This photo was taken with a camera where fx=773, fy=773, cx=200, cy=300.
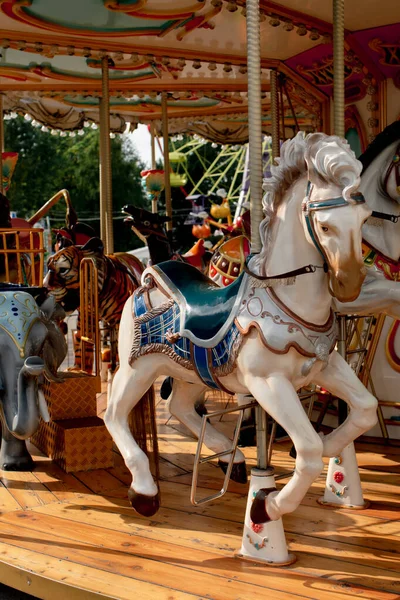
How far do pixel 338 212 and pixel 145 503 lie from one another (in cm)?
168

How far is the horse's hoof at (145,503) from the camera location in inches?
142

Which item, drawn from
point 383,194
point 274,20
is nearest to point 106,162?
point 274,20

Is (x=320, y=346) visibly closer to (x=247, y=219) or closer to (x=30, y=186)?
(x=247, y=219)

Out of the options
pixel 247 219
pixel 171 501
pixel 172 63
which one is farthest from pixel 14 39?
pixel 171 501

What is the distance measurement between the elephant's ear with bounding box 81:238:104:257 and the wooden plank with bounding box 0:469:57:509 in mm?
2049

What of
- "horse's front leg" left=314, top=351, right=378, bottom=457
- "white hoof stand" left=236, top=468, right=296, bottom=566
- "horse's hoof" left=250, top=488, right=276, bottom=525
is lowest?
"white hoof stand" left=236, top=468, right=296, bottom=566

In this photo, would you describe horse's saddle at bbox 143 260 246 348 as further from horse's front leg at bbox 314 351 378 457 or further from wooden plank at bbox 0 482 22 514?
wooden plank at bbox 0 482 22 514

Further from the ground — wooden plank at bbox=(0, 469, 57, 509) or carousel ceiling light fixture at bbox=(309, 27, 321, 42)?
carousel ceiling light fixture at bbox=(309, 27, 321, 42)

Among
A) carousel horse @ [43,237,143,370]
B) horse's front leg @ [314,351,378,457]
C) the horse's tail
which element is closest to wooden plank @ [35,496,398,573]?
the horse's tail

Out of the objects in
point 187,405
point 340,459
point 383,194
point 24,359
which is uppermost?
point 383,194

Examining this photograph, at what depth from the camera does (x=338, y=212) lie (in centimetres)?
283

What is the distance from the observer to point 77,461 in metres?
4.71

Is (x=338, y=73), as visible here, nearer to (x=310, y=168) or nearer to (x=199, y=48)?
(x=310, y=168)

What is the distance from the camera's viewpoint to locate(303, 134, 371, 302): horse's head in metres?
2.82
